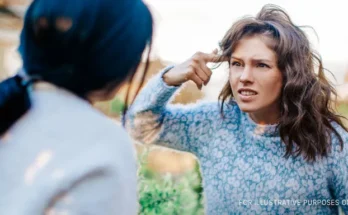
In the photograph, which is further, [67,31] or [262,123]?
[262,123]

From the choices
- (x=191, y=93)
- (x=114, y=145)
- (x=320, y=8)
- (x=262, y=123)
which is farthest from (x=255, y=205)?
(x=114, y=145)

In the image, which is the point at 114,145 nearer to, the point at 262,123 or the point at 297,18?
the point at 262,123

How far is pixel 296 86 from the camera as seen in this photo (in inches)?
55.9

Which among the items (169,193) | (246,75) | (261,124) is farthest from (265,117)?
(169,193)

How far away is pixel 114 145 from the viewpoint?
2.02 feet

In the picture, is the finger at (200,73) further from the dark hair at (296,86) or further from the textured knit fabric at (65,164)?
the textured knit fabric at (65,164)

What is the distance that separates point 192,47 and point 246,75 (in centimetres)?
19

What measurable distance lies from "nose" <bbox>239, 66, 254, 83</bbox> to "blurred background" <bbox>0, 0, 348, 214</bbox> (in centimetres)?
6

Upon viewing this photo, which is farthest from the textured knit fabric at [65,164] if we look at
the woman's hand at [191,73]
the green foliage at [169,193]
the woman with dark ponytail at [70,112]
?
the green foliage at [169,193]

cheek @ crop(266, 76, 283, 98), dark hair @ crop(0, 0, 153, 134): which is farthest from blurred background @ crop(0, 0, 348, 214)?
dark hair @ crop(0, 0, 153, 134)

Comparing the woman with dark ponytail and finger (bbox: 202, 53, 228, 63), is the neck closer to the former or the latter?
finger (bbox: 202, 53, 228, 63)

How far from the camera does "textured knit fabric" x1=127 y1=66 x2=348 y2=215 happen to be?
1.40 metres

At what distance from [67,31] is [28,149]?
14cm

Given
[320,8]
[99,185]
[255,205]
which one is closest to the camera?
[99,185]
